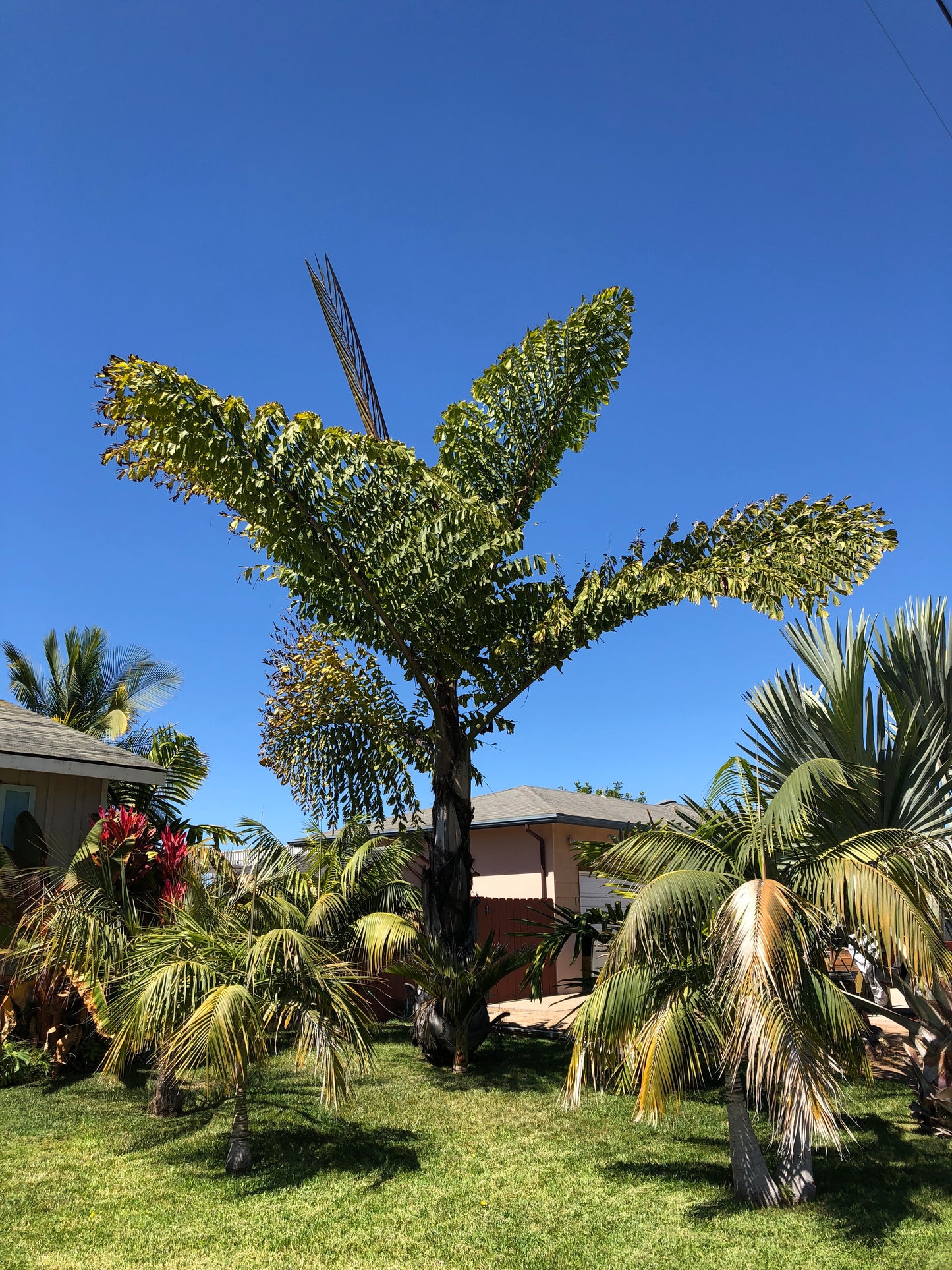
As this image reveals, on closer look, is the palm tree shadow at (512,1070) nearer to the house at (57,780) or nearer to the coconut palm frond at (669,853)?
the coconut palm frond at (669,853)

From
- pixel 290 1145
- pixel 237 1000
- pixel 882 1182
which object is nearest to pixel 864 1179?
pixel 882 1182

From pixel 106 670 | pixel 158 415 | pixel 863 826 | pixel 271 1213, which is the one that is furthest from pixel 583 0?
pixel 106 670

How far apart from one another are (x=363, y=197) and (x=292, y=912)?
7.96 metres

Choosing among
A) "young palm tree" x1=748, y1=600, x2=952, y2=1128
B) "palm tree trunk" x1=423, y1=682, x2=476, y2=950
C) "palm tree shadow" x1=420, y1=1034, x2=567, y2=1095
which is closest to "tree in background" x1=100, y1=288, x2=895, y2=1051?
"palm tree trunk" x1=423, y1=682, x2=476, y2=950

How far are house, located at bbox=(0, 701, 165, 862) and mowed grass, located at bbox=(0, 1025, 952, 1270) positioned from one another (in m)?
3.23

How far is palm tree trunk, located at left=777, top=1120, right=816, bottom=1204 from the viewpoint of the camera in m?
5.88

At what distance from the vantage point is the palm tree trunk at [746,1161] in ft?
19.1

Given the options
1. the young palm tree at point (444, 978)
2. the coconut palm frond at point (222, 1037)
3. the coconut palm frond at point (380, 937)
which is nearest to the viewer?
the coconut palm frond at point (222, 1037)

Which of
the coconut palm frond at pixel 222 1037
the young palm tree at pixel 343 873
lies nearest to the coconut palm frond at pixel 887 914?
the coconut palm frond at pixel 222 1037

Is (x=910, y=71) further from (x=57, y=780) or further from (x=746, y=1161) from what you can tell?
(x=57, y=780)

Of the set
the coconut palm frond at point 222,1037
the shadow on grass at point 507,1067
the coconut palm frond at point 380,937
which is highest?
the coconut palm frond at point 380,937

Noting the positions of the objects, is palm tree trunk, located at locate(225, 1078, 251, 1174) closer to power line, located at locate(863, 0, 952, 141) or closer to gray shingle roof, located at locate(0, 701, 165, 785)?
gray shingle roof, located at locate(0, 701, 165, 785)

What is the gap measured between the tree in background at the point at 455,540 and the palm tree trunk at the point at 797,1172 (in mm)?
5433

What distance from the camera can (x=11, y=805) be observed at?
425 inches
